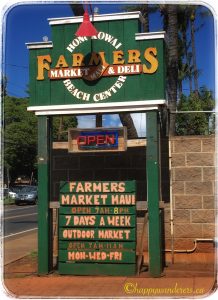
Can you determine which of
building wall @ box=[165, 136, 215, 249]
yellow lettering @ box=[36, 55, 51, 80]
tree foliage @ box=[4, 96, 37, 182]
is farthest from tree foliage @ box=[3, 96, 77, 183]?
yellow lettering @ box=[36, 55, 51, 80]

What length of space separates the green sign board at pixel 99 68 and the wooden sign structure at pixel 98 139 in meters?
0.45

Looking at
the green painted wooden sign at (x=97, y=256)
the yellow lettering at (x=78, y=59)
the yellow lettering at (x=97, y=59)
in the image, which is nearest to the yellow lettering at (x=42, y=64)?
the yellow lettering at (x=78, y=59)

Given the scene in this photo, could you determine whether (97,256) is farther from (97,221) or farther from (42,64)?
(42,64)

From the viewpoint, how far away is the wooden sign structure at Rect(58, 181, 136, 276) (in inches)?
331

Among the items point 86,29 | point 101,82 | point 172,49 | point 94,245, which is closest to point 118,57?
point 101,82

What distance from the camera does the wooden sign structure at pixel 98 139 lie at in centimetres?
876

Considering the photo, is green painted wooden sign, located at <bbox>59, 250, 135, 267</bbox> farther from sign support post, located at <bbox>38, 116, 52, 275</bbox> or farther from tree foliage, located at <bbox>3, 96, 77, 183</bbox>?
tree foliage, located at <bbox>3, 96, 77, 183</bbox>

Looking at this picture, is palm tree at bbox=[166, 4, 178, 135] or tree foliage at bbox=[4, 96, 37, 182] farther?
tree foliage at bbox=[4, 96, 37, 182]

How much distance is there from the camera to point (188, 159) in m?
9.69

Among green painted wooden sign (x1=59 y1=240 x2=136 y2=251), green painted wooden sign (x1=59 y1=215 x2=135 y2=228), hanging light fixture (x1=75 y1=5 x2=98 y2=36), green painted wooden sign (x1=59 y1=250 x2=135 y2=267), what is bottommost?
green painted wooden sign (x1=59 y1=250 x2=135 y2=267)

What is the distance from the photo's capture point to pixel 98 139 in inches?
348

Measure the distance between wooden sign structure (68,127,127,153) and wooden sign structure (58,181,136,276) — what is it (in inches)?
28.2

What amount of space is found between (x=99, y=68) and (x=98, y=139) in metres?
1.38

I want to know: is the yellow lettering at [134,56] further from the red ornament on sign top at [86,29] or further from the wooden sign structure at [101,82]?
the red ornament on sign top at [86,29]
